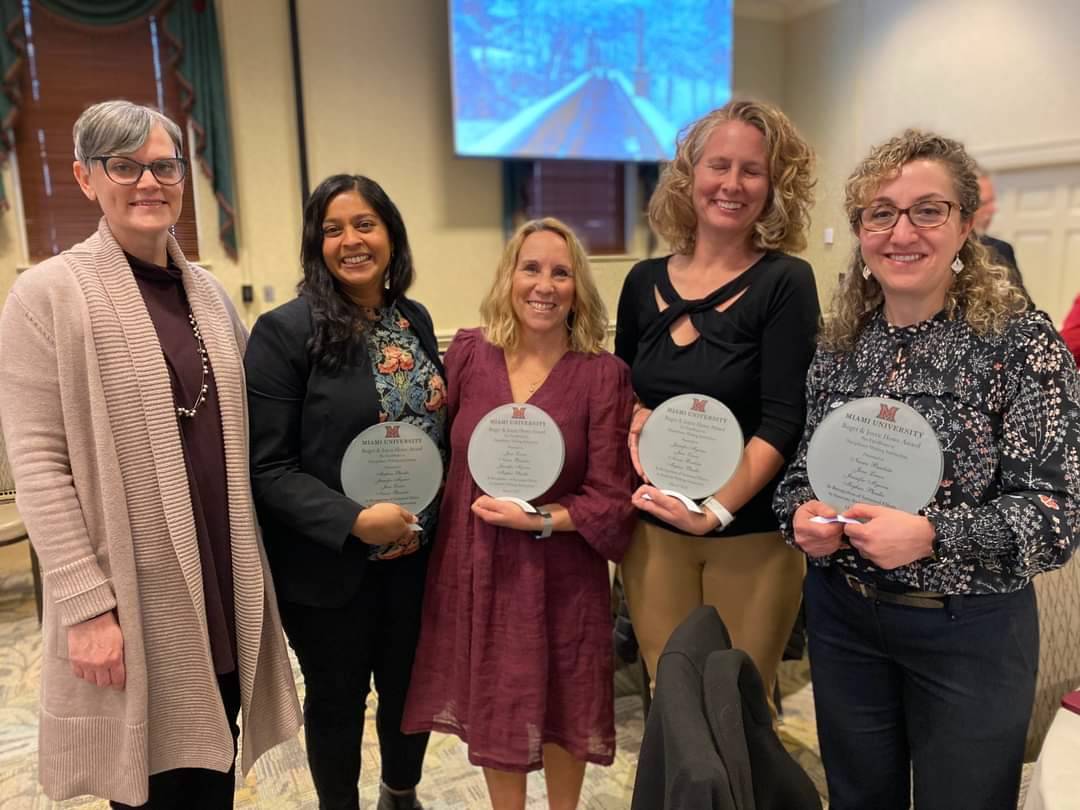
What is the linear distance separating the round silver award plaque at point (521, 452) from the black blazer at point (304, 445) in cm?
23

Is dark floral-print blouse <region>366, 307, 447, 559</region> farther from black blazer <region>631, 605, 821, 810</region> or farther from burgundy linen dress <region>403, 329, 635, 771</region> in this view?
black blazer <region>631, 605, 821, 810</region>

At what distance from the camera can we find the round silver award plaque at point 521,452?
1.41 metres

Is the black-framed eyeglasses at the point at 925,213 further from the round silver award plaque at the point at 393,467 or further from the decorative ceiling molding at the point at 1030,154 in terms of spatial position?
the decorative ceiling molding at the point at 1030,154

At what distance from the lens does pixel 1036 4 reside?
→ 4102mm

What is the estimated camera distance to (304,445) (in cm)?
141

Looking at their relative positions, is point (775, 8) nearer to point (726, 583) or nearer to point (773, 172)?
point (773, 172)

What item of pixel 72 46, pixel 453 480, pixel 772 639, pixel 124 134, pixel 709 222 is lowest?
pixel 772 639

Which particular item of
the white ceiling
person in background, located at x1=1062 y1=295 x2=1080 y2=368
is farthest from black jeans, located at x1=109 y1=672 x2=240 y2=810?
the white ceiling

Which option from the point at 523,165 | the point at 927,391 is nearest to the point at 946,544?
the point at 927,391

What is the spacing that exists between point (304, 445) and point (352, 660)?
45 cm

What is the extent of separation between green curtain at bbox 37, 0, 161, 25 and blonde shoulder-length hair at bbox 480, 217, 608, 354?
3.43 m

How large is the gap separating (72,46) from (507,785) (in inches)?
159

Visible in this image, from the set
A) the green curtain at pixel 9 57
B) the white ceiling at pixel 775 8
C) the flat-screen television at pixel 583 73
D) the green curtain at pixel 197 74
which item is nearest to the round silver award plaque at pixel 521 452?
the green curtain at pixel 197 74

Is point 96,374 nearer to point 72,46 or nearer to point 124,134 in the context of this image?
point 124,134
